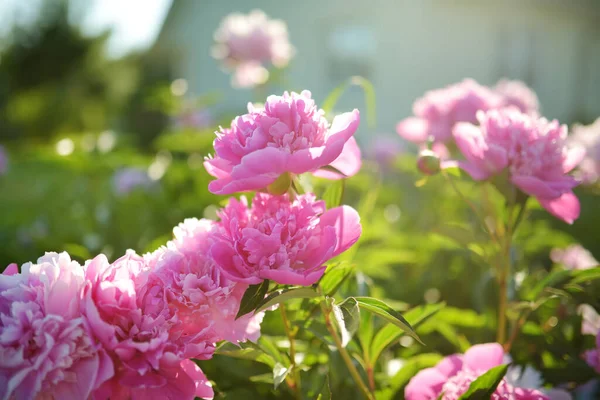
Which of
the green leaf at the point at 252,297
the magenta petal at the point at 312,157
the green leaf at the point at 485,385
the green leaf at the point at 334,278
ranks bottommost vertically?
the green leaf at the point at 485,385

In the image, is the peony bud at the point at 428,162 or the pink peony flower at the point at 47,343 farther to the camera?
the peony bud at the point at 428,162

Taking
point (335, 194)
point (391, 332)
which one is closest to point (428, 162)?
point (335, 194)

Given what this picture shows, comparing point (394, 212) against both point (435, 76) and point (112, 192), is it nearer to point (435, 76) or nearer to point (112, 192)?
point (112, 192)

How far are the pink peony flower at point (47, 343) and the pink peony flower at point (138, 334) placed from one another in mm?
18

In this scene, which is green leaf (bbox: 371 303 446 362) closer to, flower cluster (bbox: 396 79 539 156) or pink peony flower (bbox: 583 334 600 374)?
pink peony flower (bbox: 583 334 600 374)

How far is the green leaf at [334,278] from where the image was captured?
679 millimetres

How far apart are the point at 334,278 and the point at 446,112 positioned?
742 millimetres

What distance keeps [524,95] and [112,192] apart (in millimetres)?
1631

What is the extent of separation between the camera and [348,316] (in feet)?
1.88

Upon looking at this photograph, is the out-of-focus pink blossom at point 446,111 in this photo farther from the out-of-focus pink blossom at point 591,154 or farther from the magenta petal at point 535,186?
the magenta petal at point 535,186

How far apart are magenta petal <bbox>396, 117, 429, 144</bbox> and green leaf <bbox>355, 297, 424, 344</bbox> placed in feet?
2.49

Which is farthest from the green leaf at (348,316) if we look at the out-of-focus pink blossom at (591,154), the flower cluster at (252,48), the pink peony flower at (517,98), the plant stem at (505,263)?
the flower cluster at (252,48)

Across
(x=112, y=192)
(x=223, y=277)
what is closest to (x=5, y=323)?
(x=223, y=277)

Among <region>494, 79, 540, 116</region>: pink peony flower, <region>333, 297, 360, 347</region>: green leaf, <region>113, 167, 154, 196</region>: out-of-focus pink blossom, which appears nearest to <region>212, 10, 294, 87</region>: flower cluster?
<region>113, 167, 154, 196</region>: out-of-focus pink blossom
